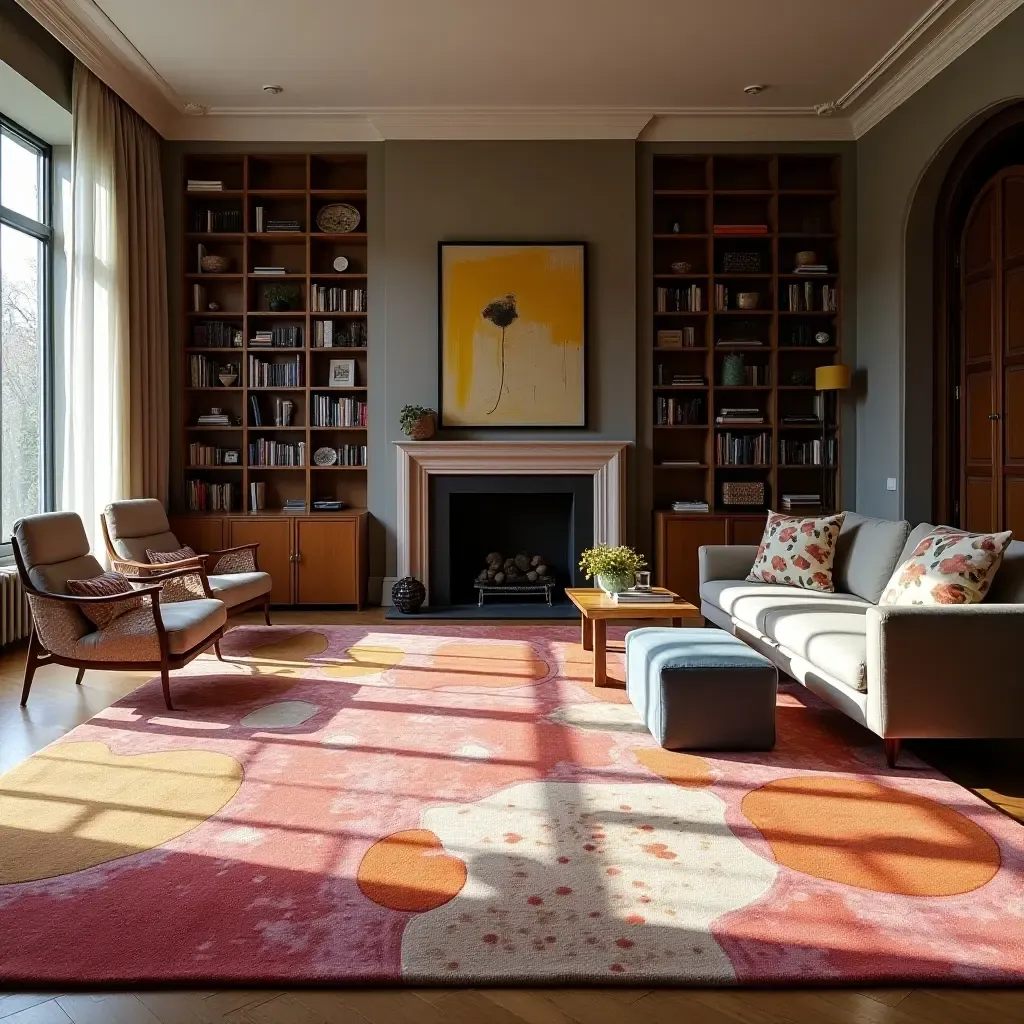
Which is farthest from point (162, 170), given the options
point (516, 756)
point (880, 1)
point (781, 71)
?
point (516, 756)

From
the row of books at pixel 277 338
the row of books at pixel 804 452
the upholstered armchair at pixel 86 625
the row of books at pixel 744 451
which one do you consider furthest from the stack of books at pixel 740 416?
the upholstered armchair at pixel 86 625

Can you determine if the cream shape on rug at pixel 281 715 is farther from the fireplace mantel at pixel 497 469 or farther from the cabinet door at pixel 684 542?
the cabinet door at pixel 684 542

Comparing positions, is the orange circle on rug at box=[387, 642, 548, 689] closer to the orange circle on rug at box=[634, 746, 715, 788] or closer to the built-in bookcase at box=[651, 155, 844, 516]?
the orange circle on rug at box=[634, 746, 715, 788]

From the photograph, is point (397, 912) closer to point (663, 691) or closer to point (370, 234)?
point (663, 691)

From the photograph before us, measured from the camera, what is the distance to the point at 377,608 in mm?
6949

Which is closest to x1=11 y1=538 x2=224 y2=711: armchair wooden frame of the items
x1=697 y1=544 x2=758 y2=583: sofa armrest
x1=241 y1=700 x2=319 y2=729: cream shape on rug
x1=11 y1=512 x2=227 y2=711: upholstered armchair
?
x1=11 y1=512 x2=227 y2=711: upholstered armchair

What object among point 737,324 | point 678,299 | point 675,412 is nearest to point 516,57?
point 678,299

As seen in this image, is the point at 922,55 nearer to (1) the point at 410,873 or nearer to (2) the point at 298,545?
(2) the point at 298,545

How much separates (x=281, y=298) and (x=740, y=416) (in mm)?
3756

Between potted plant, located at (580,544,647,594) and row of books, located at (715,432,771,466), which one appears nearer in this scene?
potted plant, located at (580,544,647,594)

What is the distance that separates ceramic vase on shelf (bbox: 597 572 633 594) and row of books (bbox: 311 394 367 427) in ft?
9.83

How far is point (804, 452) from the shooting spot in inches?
278

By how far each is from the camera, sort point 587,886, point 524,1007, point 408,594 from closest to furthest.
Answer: point 524,1007
point 587,886
point 408,594

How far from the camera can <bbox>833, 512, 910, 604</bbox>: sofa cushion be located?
4.49 m
